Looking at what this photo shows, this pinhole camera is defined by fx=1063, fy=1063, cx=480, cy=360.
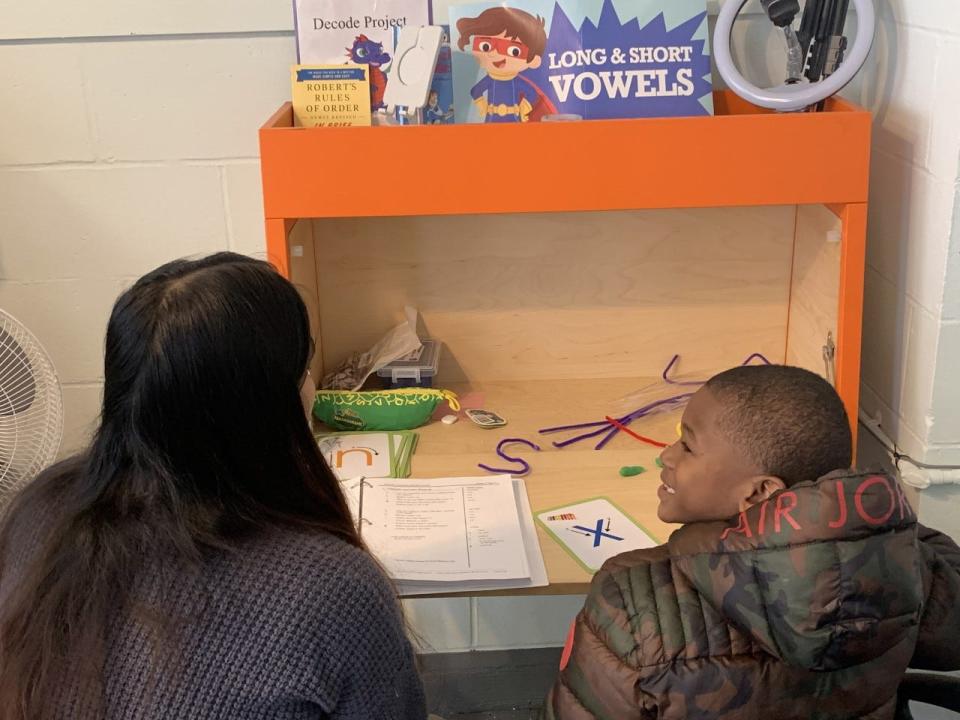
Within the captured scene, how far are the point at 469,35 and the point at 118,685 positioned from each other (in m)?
1.02

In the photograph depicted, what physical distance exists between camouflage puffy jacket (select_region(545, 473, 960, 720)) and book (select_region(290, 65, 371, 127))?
781mm

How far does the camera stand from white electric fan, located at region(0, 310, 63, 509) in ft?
4.99

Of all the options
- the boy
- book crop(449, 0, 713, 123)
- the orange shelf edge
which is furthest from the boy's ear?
book crop(449, 0, 713, 123)

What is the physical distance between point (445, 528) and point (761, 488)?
42 centimetres

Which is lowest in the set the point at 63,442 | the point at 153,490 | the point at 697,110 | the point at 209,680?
the point at 63,442

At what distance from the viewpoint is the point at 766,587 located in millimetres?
885

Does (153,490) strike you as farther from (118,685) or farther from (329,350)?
(329,350)

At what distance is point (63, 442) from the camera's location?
191cm

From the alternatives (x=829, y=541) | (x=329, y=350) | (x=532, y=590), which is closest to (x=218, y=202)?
(x=329, y=350)

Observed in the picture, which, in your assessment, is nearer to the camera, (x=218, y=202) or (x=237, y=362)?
(x=237, y=362)

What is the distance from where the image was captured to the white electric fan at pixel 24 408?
4.99ft

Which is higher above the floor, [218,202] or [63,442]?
[218,202]

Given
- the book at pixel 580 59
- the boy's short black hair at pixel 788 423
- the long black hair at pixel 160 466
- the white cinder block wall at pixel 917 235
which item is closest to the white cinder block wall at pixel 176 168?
the white cinder block wall at pixel 917 235

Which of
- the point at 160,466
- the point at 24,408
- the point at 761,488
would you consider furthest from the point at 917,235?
the point at 24,408
